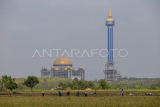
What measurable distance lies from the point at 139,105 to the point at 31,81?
69.9 meters

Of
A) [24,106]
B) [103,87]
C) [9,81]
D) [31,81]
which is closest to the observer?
[24,106]

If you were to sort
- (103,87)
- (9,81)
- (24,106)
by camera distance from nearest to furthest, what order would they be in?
1. (24,106)
2. (9,81)
3. (103,87)

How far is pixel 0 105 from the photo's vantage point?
45656 mm

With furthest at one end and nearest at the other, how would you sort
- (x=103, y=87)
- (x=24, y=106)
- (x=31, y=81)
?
(x=103, y=87) < (x=31, y=81) < (x=24, y=106)

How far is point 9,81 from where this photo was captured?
94.4 m

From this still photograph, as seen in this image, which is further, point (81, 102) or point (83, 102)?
point (81, 102)

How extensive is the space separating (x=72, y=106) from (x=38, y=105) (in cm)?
527

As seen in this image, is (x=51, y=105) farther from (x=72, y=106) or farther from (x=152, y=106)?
(x=152, y=106)

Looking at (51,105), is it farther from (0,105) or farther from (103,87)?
(103,87)

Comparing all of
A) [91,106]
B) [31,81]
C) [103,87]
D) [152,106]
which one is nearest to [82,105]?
[91,106]

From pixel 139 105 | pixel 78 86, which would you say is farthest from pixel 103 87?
pixel 139 105

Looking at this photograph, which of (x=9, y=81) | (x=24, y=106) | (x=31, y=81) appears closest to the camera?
(x=24, y=106)

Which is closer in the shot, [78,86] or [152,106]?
[152,106]

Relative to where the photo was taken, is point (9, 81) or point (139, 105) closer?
point (139, 105)
